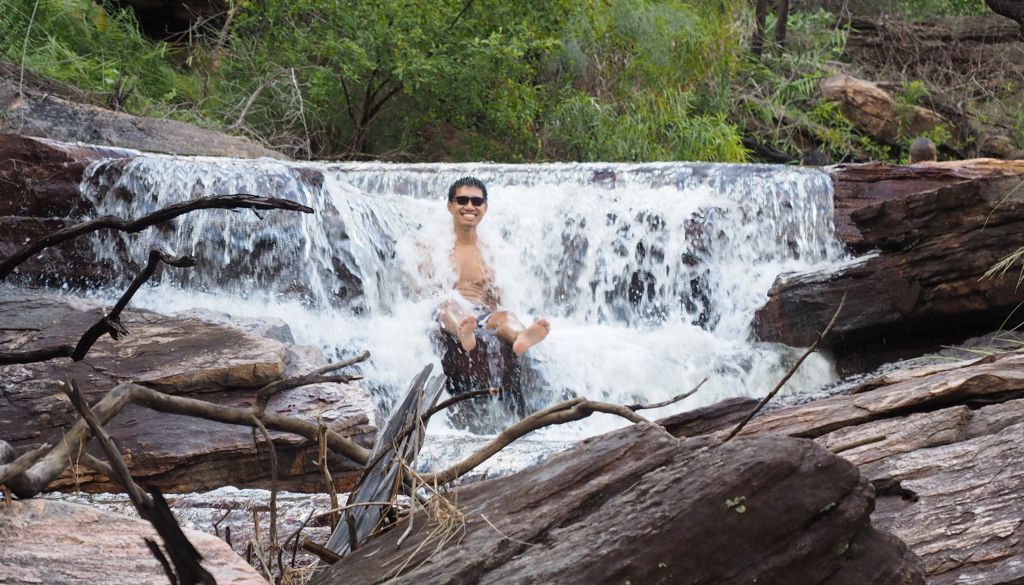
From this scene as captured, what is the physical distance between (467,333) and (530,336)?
0.36 m

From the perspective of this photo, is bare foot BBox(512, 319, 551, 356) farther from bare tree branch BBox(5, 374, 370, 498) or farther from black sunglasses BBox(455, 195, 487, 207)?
bare tree branch BBox(5, 374, 370, 498)

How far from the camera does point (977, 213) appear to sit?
22.8ft

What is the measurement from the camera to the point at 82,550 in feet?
5.98

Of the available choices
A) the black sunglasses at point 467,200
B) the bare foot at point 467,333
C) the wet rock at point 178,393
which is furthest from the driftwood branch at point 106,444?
the black sunglasses at point 467,200

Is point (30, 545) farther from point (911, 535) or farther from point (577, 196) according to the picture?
point (577, 196)

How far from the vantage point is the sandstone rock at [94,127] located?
30.7 ft

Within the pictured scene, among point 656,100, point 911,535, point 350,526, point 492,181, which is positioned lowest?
point 911,535

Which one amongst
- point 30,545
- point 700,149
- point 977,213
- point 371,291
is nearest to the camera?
point 30,545

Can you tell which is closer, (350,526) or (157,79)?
(350,526)

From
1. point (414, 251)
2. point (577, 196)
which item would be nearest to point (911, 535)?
point (414, 251)

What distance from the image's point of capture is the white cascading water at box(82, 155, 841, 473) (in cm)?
701

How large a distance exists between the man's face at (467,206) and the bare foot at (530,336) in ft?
3.68

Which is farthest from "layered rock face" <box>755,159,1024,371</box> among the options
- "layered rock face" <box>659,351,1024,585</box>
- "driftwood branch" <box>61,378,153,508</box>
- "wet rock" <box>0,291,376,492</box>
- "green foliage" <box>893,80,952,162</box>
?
"green foliage" <box>893,80,952,162</box>

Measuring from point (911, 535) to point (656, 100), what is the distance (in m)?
11.0
